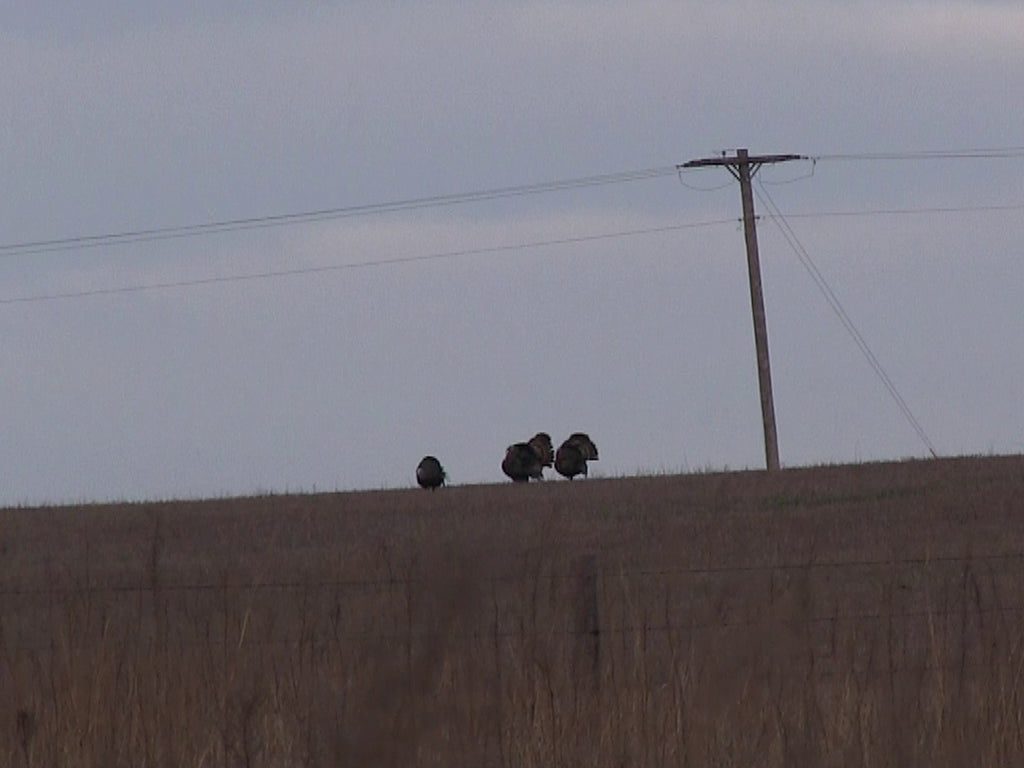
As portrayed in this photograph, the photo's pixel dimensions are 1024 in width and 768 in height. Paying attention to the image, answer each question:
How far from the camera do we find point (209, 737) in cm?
589

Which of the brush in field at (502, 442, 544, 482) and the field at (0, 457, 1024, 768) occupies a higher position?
the brush in field at (502, 442, 544, 482)

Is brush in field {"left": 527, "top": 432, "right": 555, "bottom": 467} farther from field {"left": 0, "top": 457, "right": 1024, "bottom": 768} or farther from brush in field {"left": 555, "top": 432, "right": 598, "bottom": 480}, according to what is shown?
field {"left": 0, "top": 457, "right": 1024, "bottom": 768}

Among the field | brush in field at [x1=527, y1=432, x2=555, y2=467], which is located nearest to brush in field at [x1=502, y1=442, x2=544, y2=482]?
brush in field at [x1=527, y1=432, x2=555, y2=467]

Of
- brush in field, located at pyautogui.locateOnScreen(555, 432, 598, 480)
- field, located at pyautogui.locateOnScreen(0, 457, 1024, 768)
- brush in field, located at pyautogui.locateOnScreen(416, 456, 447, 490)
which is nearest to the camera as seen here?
field, located at pyautogui.locateOnScreen(0, 457, 1024, 768)

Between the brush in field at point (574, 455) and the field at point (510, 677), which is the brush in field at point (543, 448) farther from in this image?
the field at point (510, 677)

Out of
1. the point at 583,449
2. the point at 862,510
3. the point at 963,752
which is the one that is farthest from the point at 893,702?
the point at 583,449

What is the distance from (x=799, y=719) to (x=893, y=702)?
1.68 ft

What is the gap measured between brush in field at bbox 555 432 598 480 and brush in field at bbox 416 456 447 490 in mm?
4570

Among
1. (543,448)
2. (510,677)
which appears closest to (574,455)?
(543,448)

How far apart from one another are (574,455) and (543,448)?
685 millimetres

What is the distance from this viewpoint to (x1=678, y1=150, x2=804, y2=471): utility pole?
126 ft

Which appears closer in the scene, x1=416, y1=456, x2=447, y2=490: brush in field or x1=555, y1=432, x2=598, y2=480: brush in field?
x1=416, y1=456, x2=447, y2=490: brush in field

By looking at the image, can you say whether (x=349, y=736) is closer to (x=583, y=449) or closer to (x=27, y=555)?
(x=27, y=555)

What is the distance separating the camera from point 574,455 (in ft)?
142
